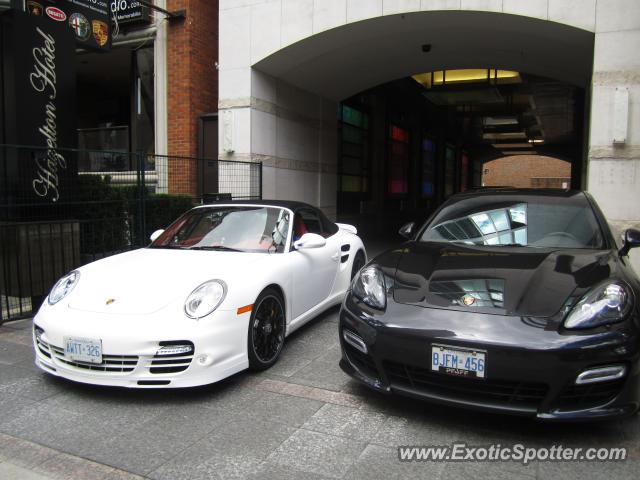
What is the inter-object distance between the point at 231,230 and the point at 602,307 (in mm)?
3148

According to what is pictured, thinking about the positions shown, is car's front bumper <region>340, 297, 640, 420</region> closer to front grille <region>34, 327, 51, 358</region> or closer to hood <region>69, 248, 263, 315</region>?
hood <region>69, 248, 263, 315</region>

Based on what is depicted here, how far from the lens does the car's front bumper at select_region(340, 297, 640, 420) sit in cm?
281

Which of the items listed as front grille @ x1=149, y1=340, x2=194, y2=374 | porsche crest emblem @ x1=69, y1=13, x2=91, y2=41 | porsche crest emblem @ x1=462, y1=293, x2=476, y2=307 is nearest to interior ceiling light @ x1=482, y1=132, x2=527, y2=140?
porsche crest emblem @ x1=69, y1=13, x2=91, y2=41

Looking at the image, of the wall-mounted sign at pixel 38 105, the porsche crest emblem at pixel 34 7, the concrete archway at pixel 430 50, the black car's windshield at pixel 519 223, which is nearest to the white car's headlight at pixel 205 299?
the black car's windshield at pixel 519 223

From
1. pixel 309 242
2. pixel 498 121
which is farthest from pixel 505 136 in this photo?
pixel 309 242

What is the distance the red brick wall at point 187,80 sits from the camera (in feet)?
36.7

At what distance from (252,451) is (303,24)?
8246 millimetres

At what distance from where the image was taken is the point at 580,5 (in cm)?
774

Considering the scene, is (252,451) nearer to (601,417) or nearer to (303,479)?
(303,479)

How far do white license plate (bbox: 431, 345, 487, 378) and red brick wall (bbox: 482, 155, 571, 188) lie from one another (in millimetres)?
56551

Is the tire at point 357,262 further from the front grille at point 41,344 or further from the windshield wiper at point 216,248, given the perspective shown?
the front grille at point 41,344

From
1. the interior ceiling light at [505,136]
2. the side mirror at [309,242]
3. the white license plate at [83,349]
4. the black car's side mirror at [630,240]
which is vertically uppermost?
the interior ceiling light at [505,136]

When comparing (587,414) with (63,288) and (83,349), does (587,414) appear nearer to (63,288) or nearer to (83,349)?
(83,349)

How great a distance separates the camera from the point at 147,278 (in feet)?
13.0
